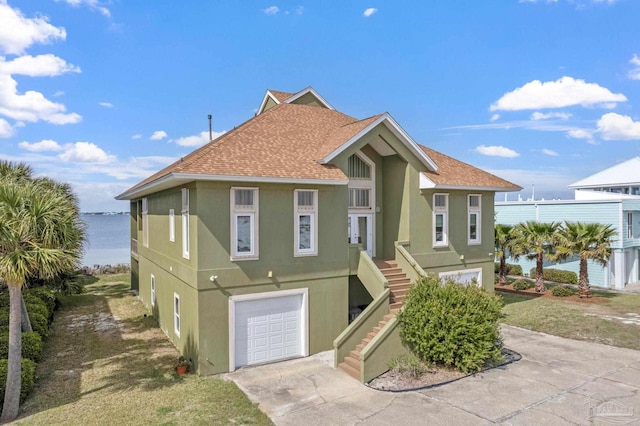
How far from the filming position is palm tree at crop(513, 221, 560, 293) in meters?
24.9

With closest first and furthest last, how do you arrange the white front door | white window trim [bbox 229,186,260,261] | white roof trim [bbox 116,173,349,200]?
1. white roof trim [bbox 116,173,349,200]
2. white window trim [bbox 229,186,260,261]
3. the white front door

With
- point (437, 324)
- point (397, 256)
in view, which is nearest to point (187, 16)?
point (397, 256)

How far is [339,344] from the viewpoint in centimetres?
1312

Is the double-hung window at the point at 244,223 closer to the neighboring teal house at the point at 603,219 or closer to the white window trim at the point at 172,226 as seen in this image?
the white window trim at the point at 172,226

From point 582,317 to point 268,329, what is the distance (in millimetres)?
15164

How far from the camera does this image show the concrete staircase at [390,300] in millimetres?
12628

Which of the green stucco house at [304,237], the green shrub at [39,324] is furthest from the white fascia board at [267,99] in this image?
the green shrub at [39,324]

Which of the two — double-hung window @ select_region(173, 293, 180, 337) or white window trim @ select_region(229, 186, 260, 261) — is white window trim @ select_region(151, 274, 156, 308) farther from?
white window trim @ select_region(229, 186, 260, 261)

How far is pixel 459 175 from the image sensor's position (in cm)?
1866

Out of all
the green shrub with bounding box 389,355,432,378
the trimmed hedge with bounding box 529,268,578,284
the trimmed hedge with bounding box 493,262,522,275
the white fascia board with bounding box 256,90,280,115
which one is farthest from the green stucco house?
the trimmed hedge with bounding box 493,262,522,275

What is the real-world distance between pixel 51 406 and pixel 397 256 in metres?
12.4

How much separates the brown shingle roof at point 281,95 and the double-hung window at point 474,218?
10.5 m

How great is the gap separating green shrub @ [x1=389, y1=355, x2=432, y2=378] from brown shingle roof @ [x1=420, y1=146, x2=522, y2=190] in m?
7.42

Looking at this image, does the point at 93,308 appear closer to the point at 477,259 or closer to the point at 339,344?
the point at 339,344
